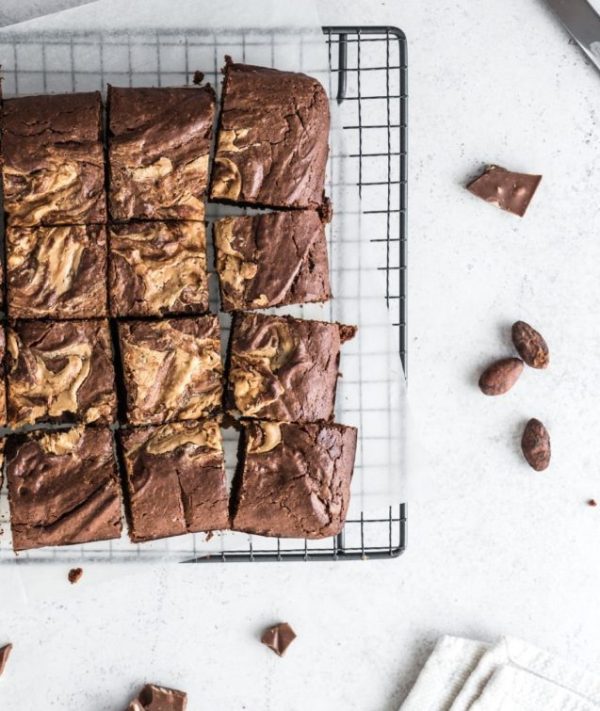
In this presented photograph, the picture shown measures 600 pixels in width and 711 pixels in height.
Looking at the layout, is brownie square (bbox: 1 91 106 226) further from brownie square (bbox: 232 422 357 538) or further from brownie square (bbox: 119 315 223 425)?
brownie square (bbox: 232 422 357 538)

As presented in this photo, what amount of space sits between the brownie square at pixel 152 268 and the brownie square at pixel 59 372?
0.15 meters

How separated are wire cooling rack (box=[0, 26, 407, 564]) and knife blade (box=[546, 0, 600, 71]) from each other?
677mm

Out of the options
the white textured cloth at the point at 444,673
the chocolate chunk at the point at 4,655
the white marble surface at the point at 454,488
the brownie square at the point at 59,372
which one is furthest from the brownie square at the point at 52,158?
the white textured cloth at the point at 444,673

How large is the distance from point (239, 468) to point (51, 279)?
938 millimetres

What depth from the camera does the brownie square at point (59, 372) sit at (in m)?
3.11

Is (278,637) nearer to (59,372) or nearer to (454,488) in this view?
(454,488)

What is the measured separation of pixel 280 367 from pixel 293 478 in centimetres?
39

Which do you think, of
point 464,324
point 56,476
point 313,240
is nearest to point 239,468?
point 56,476

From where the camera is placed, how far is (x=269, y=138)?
312 centimetres

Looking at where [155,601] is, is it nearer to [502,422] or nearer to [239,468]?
[239,468]

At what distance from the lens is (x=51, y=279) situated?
3.11m

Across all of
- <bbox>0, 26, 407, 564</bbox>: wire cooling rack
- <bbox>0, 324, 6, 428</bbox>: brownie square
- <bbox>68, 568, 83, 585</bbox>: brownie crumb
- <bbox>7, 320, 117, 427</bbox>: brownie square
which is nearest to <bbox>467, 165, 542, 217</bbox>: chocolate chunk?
<bbox>0, 26, 407, 564</bbox>: wire cooling rack

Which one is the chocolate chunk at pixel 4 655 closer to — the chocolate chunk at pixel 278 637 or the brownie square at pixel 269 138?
the chocolate chunk at pixel 278 637

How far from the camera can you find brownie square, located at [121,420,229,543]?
3.15 metres
